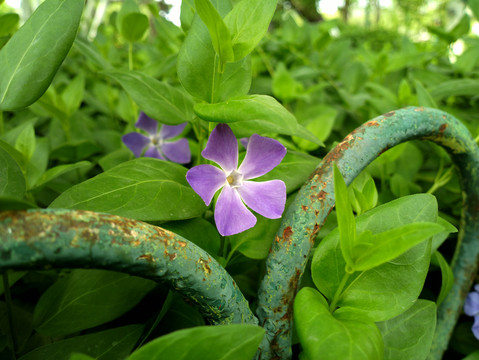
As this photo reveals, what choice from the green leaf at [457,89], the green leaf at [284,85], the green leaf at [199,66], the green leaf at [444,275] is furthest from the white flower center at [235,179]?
the green leaf at [457,89]

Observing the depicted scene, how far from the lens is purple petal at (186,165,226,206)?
0.51m

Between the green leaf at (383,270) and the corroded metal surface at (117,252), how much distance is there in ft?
0.40

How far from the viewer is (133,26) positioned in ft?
3.10

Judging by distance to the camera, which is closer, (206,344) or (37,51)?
(206,344)

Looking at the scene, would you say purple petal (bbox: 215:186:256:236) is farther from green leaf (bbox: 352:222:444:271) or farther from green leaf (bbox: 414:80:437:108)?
green leaf (bbox: 414:80:437:108)

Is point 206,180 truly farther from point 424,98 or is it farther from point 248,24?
point 424,98

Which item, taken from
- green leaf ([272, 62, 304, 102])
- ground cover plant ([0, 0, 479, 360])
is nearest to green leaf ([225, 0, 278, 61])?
ground cover plant ([0, 0, 479, 360])

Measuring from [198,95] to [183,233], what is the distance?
20 centimetres

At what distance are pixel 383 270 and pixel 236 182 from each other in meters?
0.23

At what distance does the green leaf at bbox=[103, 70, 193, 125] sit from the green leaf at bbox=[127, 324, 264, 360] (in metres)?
0.37

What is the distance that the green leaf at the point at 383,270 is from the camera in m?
0.49

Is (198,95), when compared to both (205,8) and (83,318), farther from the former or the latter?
(83,318)

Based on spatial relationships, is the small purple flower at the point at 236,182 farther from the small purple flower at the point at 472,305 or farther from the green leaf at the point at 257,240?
the small purple flower at the point at 472,305

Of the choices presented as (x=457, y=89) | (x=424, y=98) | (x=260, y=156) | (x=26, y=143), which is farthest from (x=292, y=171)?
(x=457, y=89)
